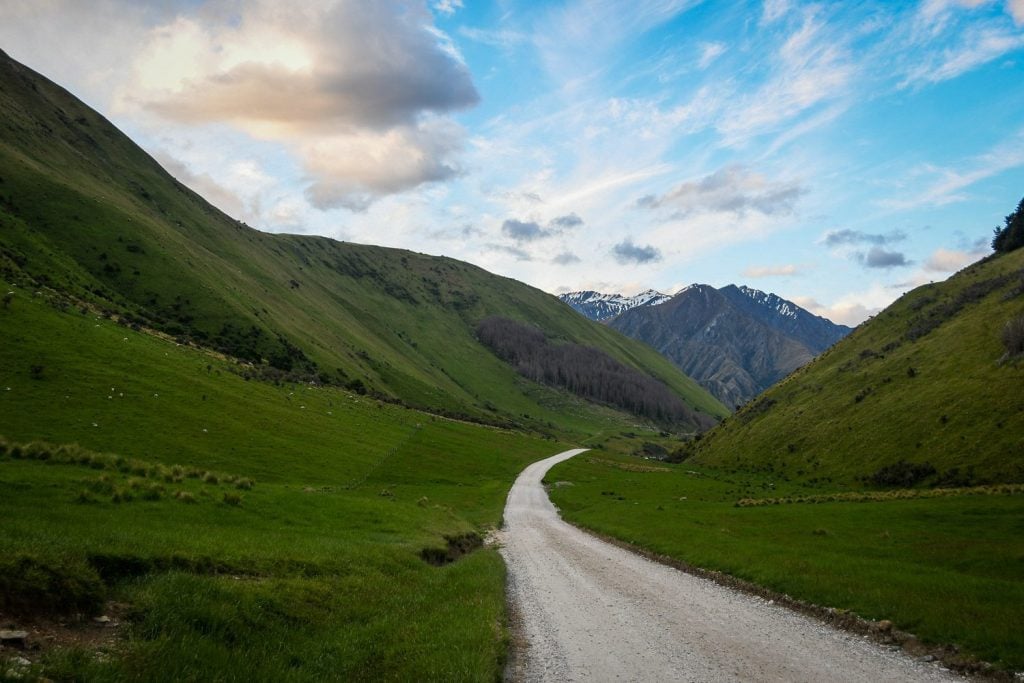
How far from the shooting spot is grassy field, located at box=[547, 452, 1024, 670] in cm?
1581

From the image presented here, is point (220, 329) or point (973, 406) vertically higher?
point (973, 406)

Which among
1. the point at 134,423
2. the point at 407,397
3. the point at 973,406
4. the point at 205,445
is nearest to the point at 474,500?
the point at 205,445

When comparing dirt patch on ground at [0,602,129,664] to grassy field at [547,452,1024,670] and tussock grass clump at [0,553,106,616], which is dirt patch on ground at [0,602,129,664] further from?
grassy field at [547,452,1024,670]

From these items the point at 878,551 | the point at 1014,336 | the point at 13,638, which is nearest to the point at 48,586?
the point at 13,638

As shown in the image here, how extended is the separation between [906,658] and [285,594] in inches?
666

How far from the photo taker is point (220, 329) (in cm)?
10806

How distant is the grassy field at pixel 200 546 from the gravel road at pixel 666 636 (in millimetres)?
1620

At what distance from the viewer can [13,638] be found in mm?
9125

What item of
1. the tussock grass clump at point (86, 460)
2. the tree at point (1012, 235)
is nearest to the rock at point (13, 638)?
the tussock grass clump at point (86, 460)

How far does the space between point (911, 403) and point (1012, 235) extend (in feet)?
269

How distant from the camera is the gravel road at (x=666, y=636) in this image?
13.6m

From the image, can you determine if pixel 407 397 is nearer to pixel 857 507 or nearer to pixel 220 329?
pixel 220 329

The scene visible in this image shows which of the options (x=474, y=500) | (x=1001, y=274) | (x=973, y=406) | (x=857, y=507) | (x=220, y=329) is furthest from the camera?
(x=220, y=329)

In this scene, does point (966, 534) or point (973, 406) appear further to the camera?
point (973, 406)
